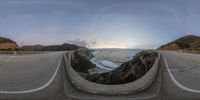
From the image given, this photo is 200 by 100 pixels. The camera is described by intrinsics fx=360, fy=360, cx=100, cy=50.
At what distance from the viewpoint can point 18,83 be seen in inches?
747

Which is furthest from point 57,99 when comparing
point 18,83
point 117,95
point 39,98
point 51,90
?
point 18,83

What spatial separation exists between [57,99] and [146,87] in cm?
638

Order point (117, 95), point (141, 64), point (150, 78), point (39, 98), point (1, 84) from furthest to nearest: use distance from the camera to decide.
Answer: point (141, 64) → point (150, 78) → point (1, 84) → point (117, 95) → point (39, 98)

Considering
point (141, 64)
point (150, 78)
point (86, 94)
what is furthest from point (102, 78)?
point (86, 94)

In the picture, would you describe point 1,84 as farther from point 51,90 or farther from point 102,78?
point 102,78

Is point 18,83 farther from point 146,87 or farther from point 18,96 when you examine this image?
point 146,87

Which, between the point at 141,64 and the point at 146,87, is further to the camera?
the point at 141,64

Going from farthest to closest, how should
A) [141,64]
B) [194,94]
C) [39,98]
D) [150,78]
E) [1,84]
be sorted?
[141,64] → [150,78] → [1,84] → [194,94] → [39,98]

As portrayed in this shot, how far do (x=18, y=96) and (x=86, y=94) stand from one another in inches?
154

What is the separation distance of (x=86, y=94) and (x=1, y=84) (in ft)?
15.0

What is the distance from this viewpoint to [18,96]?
14.7 metres

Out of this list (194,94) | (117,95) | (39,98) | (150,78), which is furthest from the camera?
(150,78)

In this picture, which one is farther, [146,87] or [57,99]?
[146,87]

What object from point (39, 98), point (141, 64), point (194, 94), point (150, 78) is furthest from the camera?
point (141, 64)
